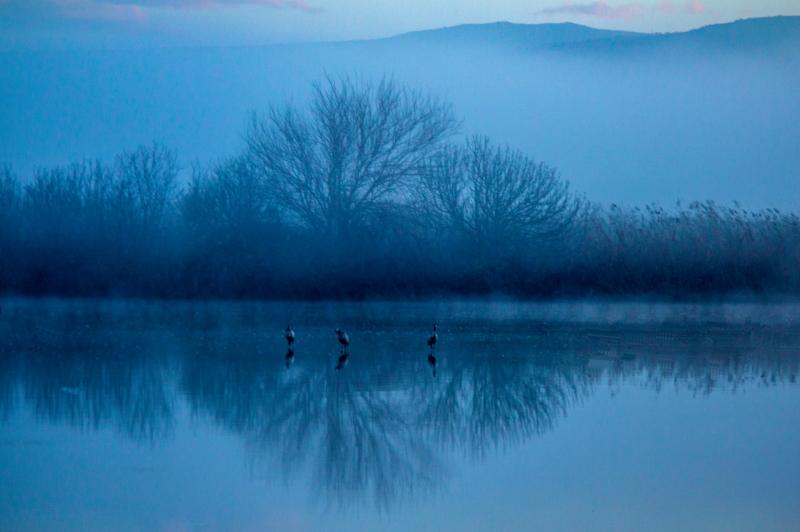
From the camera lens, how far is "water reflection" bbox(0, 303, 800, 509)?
920 cm

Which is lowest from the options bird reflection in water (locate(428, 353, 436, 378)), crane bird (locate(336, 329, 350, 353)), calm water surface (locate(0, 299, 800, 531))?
calm water surface (locate(0, 299, 800, 531))

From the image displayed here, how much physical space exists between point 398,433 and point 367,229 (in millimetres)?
23125

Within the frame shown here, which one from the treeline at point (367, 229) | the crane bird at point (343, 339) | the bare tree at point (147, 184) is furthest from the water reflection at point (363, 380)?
the bare tree at point (147, 184)

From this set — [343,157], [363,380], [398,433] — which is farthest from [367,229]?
[398,433]

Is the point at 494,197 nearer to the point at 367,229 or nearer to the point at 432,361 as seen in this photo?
the point at 367,229

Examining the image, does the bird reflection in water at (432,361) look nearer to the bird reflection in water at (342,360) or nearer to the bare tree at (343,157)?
the bird reflection in water at (342,360)

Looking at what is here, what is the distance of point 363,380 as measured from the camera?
43.2ft

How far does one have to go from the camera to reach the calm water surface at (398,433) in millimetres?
A: 7238

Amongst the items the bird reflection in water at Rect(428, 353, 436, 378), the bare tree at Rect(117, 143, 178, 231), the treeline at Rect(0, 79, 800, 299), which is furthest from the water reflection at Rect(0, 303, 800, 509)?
the bare tree at Rect(117, 143, 178, 231)

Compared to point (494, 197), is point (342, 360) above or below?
below

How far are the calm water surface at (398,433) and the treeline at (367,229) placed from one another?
10.4m

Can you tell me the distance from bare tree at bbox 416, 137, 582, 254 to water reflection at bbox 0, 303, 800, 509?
34.0ft

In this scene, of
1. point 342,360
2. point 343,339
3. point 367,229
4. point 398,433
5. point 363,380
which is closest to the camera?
point 398,433

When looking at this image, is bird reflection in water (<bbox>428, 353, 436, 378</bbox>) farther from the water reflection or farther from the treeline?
the treeline
